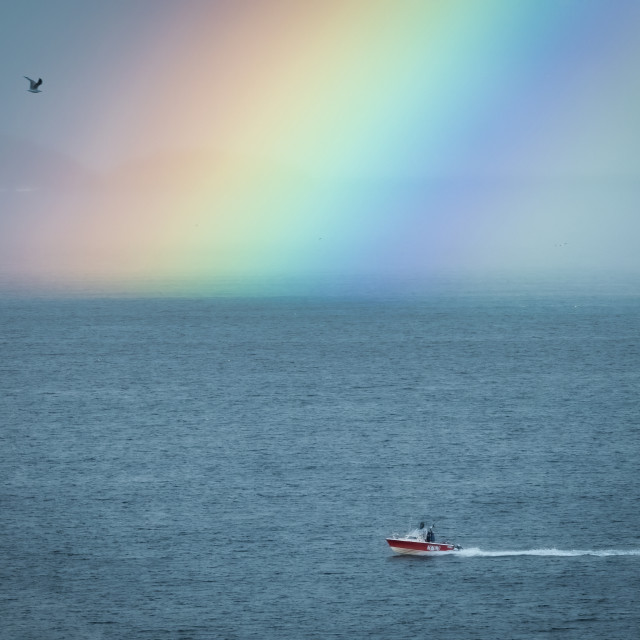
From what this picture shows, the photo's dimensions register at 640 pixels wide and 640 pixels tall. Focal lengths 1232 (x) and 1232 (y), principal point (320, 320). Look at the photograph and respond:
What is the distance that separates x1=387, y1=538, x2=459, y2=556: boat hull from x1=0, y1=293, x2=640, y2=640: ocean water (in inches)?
36.5

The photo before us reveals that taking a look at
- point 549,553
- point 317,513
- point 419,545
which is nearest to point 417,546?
point 419,545

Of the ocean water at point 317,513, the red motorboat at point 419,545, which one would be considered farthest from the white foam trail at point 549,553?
the red motorboat at point 419,545

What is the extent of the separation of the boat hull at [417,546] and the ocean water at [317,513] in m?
0.93

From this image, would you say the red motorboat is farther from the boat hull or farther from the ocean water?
the ocean water

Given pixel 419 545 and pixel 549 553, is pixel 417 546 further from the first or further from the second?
pixel 549 553

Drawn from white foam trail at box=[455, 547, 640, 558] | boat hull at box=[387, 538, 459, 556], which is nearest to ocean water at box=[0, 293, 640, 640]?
white foam trail at box=[455, 547, 640, 558]

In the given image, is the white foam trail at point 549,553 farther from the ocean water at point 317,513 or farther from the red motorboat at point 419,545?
the red motorboat at point 419,545

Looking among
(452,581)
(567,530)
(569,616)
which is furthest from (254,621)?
(567,530)

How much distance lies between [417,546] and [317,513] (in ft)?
49.8

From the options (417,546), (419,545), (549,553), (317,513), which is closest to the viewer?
(549,553)

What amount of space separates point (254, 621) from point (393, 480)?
1612 inches

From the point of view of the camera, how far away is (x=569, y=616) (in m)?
98.7

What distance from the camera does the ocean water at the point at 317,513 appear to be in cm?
9969

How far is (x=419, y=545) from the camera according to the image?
4390 inches
